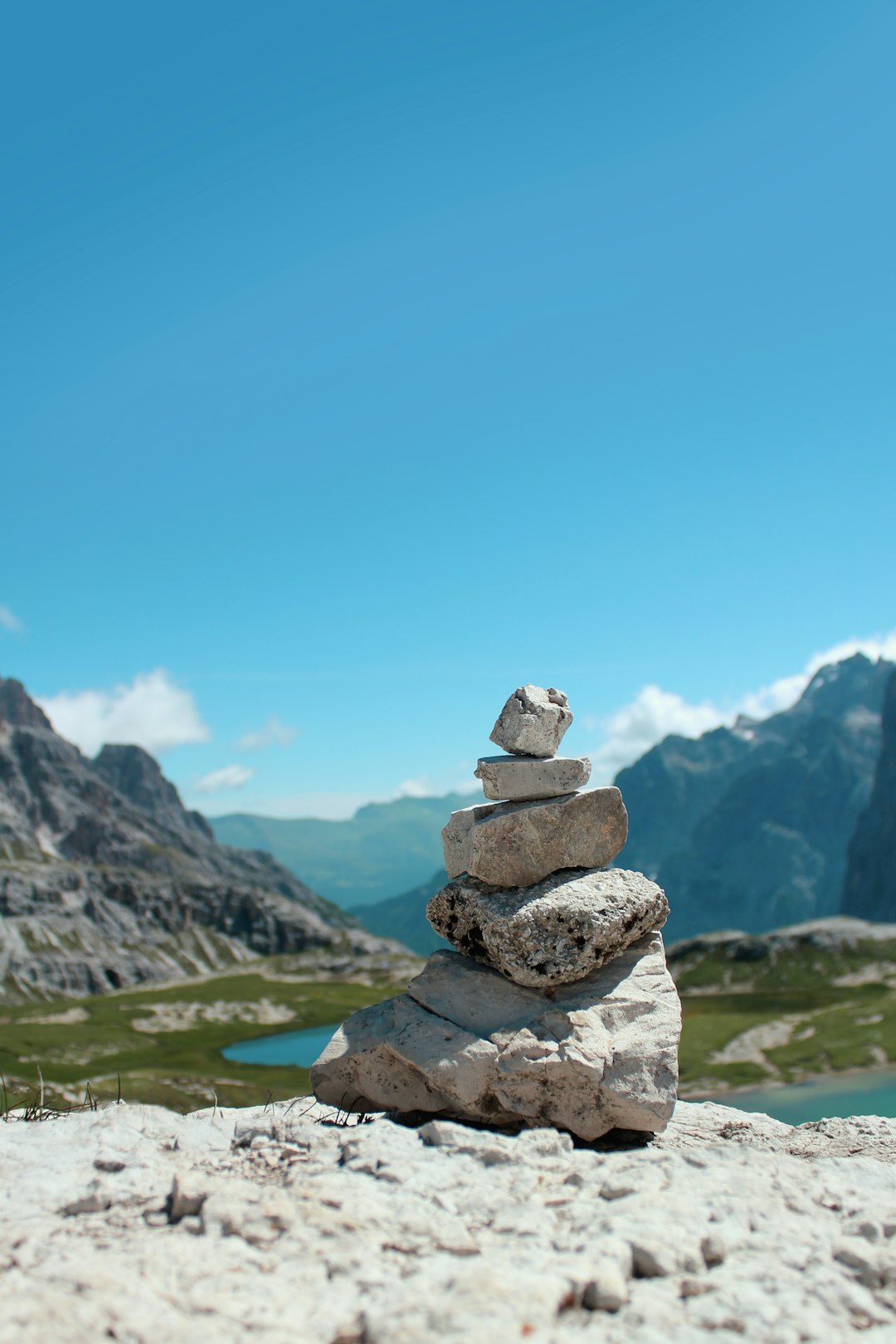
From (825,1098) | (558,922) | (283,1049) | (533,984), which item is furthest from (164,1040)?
(558,922)

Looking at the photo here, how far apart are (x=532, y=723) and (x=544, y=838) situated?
2.23 m

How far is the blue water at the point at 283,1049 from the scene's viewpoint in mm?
127062

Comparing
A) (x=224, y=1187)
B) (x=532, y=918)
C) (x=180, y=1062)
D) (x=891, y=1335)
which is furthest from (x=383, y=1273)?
(x=180, y=1062)

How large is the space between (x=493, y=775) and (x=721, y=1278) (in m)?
10.0

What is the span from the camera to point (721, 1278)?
8734 millimetres

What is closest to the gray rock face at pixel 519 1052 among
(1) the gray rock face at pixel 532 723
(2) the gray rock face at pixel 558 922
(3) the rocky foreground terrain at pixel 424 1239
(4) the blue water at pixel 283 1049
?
(2) the gray rock face at pixel 558 922

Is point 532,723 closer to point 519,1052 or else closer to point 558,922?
point 558,922

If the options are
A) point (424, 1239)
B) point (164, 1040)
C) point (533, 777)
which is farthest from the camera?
point (164, 1040)

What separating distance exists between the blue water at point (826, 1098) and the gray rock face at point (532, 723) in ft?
204

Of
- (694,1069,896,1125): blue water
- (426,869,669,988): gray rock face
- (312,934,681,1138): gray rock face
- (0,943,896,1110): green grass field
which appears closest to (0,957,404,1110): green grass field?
(0,943,896,1110): green grass field

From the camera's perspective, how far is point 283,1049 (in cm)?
13925

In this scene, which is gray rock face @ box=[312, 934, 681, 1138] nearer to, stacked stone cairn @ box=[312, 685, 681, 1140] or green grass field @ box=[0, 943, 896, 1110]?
stacked stone cairn @ box=[312, 685, 681, 1140]

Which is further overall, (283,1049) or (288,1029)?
(288,1029)

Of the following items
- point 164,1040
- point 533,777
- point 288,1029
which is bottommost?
point 288,1029
